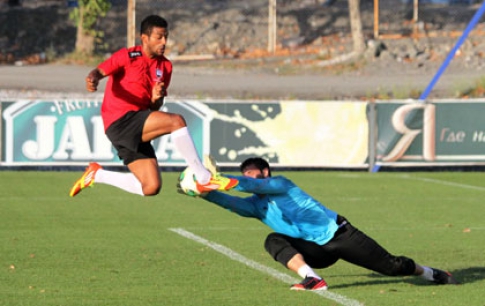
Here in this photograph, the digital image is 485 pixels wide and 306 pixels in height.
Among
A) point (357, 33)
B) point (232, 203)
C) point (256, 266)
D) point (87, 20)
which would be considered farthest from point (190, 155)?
point (357, 33)

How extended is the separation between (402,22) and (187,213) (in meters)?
24.8

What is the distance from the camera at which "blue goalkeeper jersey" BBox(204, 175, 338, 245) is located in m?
10.6

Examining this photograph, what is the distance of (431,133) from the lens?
83.9 feet

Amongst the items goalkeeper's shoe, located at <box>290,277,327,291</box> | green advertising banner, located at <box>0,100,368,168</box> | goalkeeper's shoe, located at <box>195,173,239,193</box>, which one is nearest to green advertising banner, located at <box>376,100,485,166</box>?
green advertising banner, located at <box>0,100,368,168</box>

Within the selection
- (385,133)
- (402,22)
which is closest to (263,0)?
(402,22)

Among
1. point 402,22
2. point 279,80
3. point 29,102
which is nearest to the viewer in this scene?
point 29,102

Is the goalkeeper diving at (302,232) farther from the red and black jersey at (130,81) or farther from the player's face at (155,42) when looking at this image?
the player's face at (155,42)

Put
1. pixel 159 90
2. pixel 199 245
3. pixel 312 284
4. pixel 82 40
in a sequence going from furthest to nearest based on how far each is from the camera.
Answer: pixel 82 40 → pixel 199 245 → pixel 159 90 → pixel 312 284

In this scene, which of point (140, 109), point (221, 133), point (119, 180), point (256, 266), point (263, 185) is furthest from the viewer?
point (221, 133)

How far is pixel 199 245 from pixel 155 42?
12.6ft

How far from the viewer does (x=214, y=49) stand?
130 ft

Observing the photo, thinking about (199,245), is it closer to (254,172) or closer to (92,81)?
(92,81)

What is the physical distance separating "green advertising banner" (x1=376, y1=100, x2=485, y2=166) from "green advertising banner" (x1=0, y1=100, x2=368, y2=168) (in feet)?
1.65

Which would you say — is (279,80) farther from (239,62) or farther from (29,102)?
(29,102)
